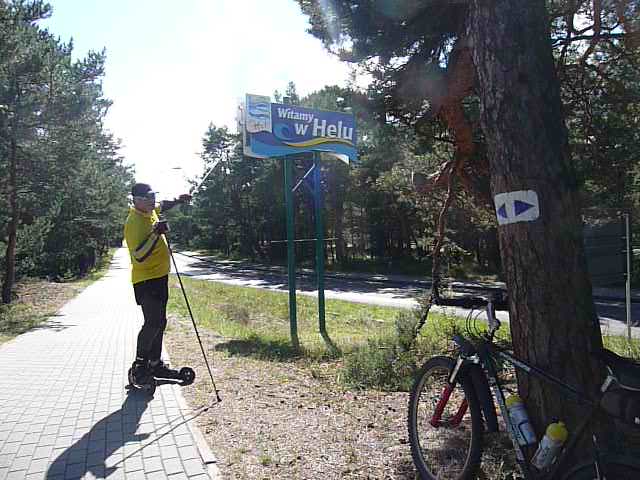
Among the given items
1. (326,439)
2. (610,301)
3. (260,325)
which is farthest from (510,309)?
(610,301)

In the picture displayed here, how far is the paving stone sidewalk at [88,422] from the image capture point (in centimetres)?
356

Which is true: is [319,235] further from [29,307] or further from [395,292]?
[395,292]

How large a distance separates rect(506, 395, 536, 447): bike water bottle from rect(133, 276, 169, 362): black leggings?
3.68m

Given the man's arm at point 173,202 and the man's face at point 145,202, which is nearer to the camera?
the man's face at point 145,202

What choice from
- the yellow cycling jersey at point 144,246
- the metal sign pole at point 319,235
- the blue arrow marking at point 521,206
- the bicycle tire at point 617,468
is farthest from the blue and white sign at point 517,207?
the metal sign pole at point 319,235

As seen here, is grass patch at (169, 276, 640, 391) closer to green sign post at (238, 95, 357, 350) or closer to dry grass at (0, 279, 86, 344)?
green sign post at (238, 95, 357, 350)

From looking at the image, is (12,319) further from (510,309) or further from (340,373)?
(510,309)

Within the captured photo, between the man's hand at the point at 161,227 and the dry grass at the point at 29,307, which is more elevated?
the man's hand at the point at 161,227

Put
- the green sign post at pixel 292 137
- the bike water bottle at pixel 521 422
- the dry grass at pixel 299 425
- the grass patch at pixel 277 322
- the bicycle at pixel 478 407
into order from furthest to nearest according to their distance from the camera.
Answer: the green sign post at pixel 292 137 → the grass patch at pixel 277 322 → the dry grass at pixel 299 425 → the bike water bottle at pixel 521 422 → the bicycle at pixel 478 407

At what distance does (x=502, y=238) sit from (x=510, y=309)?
1.35ft

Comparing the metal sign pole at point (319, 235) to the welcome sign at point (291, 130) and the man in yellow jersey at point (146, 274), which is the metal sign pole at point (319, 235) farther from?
the man in yellow jersey at point (146, 274)


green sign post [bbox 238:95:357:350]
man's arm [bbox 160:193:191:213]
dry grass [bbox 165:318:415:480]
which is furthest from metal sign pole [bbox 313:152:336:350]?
man's arm [bbox 160:193:191:213]

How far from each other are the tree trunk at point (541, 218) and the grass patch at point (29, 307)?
31.9 ft

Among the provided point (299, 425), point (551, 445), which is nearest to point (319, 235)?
point (299, 425)
